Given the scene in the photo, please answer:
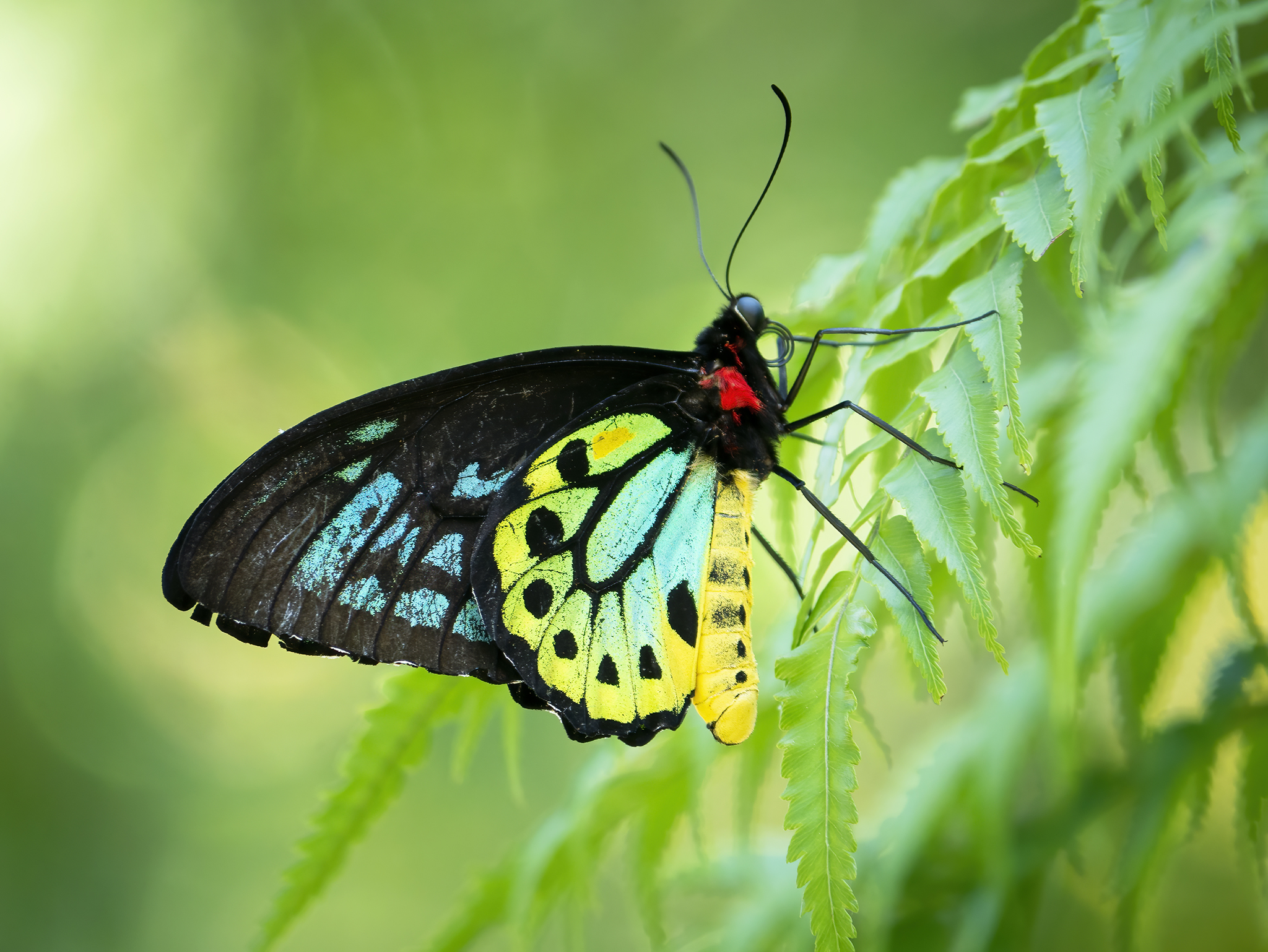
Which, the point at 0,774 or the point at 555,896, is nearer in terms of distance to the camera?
the point at 555,896

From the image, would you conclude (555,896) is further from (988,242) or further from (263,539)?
(988,242)

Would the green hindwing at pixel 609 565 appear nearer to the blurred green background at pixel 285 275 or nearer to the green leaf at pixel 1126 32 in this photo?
the green leaf at pixel 1126 32

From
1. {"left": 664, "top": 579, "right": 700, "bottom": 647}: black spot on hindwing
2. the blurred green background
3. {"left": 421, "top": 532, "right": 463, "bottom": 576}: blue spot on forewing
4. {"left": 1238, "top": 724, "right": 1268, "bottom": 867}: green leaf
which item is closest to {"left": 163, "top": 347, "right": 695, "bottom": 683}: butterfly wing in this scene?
{"left": 421, "top": 532, "right": 463, "bottom": 576}: blue spot on forewing

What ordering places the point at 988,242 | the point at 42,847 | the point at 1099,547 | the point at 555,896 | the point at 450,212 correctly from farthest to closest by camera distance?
the point at 450,212 < the point at 42,847 < the point at 1099,547 < the point at 555,896 < the point at 988,242

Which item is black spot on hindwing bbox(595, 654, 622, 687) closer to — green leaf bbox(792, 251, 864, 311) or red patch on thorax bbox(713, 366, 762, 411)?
red patch on thorax bbox(713, 366, 762, 411)

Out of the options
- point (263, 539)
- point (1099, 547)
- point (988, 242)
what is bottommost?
point (263, 539)

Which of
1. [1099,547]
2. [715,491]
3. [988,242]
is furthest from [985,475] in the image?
[1099,547]

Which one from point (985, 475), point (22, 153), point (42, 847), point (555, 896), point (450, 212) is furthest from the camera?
point (450, 212)

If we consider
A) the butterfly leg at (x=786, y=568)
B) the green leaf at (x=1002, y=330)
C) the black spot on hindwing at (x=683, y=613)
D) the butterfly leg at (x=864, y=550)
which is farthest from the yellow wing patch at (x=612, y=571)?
the green leaf at (x=1002, y=330)
